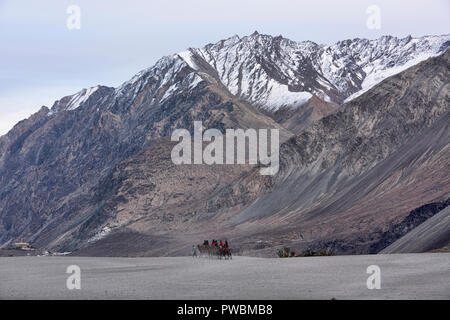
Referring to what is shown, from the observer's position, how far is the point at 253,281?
27.6 meters

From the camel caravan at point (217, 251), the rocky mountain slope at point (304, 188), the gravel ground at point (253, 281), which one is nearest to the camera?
the gravel ground at point (253, 281)

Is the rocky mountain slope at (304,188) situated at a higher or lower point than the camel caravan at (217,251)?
higher

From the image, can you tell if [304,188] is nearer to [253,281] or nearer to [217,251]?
[217,251]

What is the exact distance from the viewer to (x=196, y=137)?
174 meters

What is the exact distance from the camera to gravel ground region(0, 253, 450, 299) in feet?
76.0

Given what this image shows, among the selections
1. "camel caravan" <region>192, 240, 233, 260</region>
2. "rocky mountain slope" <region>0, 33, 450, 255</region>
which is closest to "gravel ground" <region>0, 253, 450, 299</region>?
"camel caravan" <region>192, 240, 233, 260</region>

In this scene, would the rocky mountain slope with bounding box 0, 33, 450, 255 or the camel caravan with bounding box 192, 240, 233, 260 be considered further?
the rocky mountain slope with bounding box 0, 33, 450, 255

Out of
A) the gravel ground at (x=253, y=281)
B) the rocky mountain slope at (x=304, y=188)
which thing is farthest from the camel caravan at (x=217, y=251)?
the rocky mountain slope at (x=304, y=188)

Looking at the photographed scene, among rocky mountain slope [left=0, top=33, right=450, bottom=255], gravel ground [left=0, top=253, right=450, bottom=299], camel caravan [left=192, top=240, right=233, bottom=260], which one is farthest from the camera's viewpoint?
rocky mountain slope [left=0, top=33, right=450, bottom=255]

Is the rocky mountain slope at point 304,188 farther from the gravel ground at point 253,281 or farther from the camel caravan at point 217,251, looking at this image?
the gravel ground at point 253,281

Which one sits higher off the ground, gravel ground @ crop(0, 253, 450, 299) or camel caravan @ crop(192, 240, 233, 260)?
camel caravan @ crop(192, 240, 233, 260)

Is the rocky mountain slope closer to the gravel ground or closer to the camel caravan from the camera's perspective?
the camel caravan

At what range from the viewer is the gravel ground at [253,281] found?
2316cm
